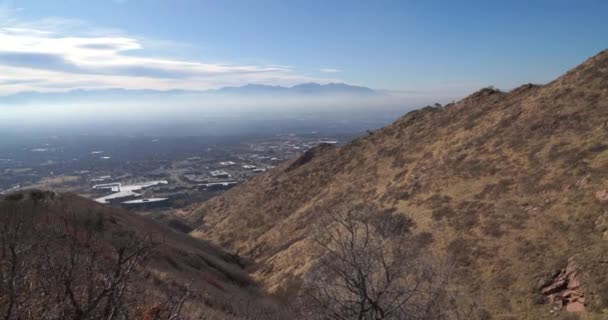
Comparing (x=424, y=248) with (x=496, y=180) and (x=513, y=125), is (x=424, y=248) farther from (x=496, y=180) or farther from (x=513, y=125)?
(x=513, y=125)

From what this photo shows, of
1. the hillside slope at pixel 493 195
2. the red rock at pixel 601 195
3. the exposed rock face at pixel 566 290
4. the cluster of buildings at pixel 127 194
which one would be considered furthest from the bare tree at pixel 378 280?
the cluster of buildings at pixel 127 194

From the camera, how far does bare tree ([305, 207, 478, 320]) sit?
42.5 feet

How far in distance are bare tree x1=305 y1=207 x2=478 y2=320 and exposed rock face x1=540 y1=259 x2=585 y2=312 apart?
3.43 m

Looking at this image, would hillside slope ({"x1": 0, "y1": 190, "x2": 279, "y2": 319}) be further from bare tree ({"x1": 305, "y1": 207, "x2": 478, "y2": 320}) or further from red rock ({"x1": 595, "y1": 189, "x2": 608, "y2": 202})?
red rock ({"x1": 595, "y1": 189, "x2": 608, "y2": 202})

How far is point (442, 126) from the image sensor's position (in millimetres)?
43531

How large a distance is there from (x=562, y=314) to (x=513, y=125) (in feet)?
64.9

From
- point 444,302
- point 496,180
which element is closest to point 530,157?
point 496,180

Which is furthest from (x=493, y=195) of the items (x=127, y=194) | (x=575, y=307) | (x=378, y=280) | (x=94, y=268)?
(x=127, y=194)

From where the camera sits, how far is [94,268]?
6766 mm

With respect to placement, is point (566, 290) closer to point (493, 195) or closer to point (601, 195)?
point (601, 195)

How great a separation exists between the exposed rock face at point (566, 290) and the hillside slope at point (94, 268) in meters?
11.6

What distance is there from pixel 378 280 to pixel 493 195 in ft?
46.6

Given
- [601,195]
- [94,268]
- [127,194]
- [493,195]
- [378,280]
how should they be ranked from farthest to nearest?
1. [127,194]
2. [493,195]
3. [601,195]
4. [378,280]
5. [94,268]

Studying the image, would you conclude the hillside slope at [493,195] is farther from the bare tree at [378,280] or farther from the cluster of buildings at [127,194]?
the cluster of buildings at [127,194]
